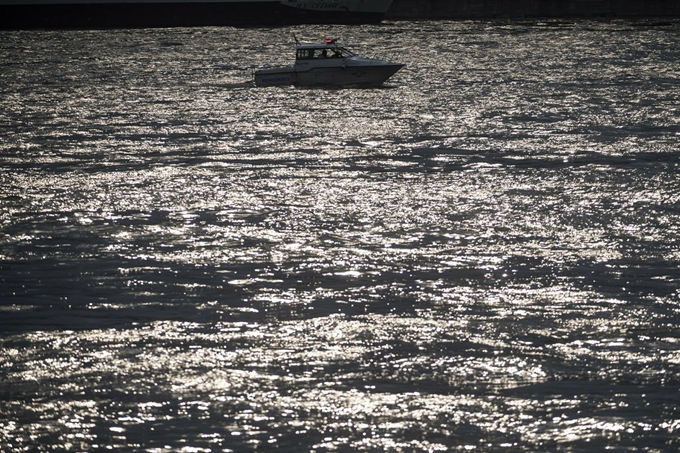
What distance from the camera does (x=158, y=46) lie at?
291 ft

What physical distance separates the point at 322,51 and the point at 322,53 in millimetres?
201

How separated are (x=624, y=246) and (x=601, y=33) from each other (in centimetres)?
7661

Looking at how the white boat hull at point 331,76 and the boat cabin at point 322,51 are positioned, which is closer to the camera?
the white boat hull at point 331,76

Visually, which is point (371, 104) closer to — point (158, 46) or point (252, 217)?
point (252, 217)

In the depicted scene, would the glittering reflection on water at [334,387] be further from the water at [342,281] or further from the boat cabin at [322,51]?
the boat cabin at [322,51]

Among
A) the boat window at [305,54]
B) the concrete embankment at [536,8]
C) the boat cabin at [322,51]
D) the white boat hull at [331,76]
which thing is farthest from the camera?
the concrete embankment at [536,8]

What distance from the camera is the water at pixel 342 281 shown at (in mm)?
13711

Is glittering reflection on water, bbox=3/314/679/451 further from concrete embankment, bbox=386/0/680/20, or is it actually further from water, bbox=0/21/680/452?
concrete embankment, bbox=386/0/680/20

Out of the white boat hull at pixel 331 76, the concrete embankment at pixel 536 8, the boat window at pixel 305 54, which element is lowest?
the white boat hull at pixel 331 76

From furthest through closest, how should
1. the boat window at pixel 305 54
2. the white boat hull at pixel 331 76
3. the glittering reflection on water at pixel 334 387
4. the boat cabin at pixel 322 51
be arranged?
the boat window at pixel 305 54 → the boat cabin at pixel 322 51 → the white boat hull at pixel 331 76 → the glittering reflection on water at pixel 334 387

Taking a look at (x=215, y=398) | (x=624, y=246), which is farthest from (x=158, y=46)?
(x=215, y=398)

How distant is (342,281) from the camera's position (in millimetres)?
19297

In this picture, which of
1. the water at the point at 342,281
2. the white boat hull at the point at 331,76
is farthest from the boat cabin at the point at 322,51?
the water at the point at 342,281

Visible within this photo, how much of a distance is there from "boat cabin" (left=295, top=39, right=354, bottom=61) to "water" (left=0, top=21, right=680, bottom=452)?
1176cm
